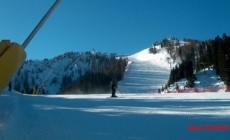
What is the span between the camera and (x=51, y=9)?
274 cm

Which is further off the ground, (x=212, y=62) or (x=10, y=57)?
(x=212, y=62)

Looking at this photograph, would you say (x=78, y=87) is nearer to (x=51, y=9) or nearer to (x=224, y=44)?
(x=224, y=44)

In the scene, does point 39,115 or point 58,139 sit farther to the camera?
point 39,115

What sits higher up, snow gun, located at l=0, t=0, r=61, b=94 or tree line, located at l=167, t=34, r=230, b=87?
tree line, located at l=167, t=34, r=230, b=87

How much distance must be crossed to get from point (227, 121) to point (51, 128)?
4.00 metres

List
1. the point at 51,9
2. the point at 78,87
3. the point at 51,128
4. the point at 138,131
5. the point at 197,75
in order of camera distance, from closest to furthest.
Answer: the point at 51,9 → the point at 138,131 → the point at 51,128 → the point at 197,75 → the point at 78,87

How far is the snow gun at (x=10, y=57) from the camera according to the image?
2.40 meters

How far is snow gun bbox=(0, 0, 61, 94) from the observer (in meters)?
2.40

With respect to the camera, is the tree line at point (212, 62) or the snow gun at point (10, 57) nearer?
the snow gun at point (10, 57)

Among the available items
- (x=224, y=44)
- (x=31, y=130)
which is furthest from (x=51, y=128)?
(x=224, y=44)

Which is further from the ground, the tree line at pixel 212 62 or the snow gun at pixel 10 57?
the tree line at pixel 212 62

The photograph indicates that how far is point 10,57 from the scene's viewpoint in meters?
2.47

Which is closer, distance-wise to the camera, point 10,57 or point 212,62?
point 10,57

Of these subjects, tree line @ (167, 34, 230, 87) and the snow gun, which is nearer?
the snow gun
